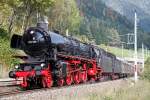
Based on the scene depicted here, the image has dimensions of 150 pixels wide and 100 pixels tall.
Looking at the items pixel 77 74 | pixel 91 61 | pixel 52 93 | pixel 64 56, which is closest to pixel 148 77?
pixel 91 61

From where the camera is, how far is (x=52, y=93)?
23.2 meters

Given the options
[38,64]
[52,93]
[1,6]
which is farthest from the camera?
[1,6]

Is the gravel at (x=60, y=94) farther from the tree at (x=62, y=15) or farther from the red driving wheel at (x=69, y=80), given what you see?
the tree at (x=62, y=15)

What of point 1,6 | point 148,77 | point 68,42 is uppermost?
point 1,6

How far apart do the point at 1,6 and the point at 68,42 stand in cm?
1522

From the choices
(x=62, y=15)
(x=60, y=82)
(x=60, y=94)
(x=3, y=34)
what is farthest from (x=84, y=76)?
(x=62, y=15)

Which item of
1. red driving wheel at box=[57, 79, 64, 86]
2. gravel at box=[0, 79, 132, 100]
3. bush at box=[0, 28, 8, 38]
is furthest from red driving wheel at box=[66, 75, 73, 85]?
bush at box=[0, 28, 8, 38]

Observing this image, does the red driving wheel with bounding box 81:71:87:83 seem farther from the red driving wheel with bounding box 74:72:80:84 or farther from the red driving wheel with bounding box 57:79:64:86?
the red driving wheel with bounding box 57:79:64:86

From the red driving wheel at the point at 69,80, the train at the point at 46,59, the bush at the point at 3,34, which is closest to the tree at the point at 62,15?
the bush at the point at 3,34

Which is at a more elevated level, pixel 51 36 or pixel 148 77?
pixel 51 36

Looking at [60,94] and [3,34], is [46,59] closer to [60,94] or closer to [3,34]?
[60,94]

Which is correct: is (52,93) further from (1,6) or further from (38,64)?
(1,6)

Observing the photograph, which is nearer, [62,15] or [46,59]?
[46,59]

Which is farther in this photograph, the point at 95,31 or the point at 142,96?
the point at 95,31
